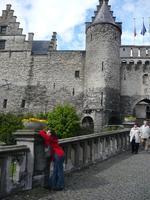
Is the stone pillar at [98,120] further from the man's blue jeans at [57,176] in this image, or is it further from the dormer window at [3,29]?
the man's blue jeans at [57,176]

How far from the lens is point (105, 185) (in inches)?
252

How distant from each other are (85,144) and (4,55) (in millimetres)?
29120

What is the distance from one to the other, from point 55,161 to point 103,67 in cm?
2575

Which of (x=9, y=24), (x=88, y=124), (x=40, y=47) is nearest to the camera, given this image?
(x=88, y=124)

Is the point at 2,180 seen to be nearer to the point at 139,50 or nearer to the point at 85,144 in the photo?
the point at 85,144

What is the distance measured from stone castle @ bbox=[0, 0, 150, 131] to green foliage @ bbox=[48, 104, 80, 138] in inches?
121

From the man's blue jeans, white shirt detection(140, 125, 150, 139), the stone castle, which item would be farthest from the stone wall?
the man's blue jeans

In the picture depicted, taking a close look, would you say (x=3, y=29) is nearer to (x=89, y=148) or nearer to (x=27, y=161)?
(x=89, y=148)

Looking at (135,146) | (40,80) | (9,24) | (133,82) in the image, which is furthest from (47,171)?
(9,24)

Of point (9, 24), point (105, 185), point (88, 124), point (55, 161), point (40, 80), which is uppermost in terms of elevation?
point (9, 24)

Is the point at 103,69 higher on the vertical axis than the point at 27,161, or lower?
higher

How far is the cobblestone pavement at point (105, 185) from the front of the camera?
5.55 metres

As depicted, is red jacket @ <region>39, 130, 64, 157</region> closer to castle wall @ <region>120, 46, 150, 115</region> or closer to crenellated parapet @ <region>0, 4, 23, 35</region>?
castle wall @ <region>120, 46, 150, 115</region>

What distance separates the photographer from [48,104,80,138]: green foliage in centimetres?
2615
